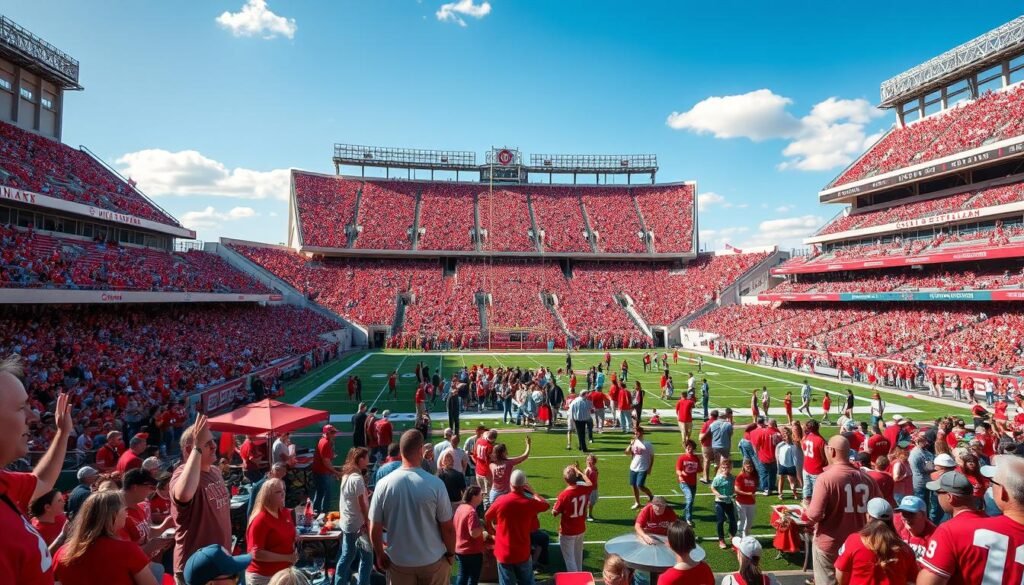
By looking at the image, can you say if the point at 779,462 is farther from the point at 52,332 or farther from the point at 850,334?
the point at 850,334

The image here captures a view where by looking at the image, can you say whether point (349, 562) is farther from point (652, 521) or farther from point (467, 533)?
point (652, 521)

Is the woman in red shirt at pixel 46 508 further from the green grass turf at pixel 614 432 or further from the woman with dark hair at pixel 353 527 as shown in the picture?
the green grass turf at pixel 614 432

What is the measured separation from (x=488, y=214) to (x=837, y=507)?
55.8m

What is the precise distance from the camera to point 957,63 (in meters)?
39.8

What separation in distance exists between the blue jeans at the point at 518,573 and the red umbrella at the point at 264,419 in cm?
554

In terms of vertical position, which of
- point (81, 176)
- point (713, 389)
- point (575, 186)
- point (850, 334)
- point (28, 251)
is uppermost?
point (575, 186)

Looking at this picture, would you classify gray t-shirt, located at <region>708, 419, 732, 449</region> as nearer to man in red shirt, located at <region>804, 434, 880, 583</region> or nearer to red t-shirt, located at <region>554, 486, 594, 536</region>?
man in red shirt, located at <region>804, 434, 880, 583</region>

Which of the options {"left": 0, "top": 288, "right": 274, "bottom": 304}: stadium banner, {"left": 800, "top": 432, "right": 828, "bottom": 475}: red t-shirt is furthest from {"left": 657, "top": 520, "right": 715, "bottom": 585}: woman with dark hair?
{"left": 0, "top": 288, "right": 274, "bottom": 304}: stadium banner

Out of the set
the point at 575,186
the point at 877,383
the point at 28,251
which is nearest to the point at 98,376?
the point at 28,251

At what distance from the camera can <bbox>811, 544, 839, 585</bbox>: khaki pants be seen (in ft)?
17.3

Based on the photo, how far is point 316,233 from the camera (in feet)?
174

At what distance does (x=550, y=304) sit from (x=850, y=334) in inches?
951

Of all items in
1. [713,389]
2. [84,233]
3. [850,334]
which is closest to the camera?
[713,389]

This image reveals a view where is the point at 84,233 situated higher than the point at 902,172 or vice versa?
A: the point at 902,172
